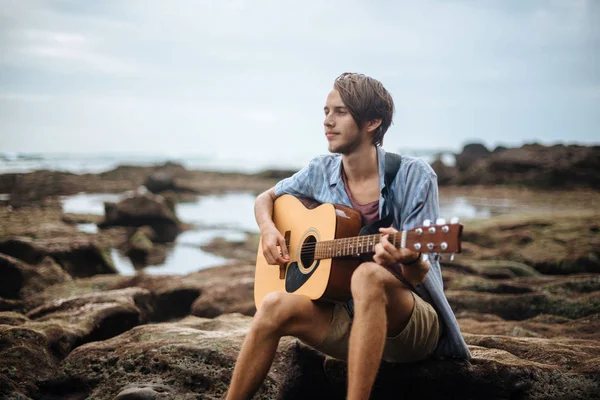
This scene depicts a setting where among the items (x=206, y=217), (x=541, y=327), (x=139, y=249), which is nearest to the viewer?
(x=541, y=327)

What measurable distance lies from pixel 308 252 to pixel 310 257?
0.04 metres

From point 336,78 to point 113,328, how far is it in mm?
3088

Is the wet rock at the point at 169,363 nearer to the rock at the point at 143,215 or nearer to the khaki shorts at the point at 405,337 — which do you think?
the khaki shorts at the point at 405,337

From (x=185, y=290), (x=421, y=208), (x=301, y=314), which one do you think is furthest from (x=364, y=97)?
(x=185, y=290)

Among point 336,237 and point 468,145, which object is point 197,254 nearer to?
point 336,237

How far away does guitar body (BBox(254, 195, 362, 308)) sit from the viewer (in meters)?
3.28

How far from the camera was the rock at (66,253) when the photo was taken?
8391mm

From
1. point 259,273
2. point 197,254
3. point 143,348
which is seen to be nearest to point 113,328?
point 143,348

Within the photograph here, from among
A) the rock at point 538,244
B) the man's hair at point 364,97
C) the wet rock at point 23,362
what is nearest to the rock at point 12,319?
the wet rock at point 23,362

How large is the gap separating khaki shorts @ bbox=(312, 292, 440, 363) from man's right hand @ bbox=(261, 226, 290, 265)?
0.53 m

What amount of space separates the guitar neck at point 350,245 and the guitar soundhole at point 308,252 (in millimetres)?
89

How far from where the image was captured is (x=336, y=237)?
131 inches

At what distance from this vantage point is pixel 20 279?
705 centimetres

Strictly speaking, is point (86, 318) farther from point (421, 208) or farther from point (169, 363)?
point (421, 208)
